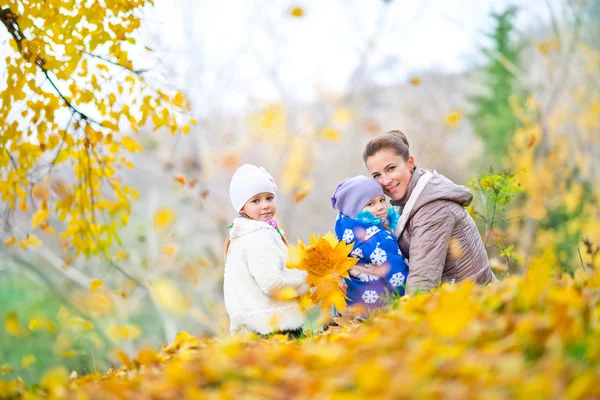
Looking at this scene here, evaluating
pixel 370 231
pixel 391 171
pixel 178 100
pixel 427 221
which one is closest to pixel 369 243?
pixel 370 231

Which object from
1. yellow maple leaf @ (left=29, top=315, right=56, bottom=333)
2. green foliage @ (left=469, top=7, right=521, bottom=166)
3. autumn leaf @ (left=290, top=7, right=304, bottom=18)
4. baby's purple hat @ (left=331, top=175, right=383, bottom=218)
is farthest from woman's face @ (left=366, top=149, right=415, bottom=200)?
green foliage @ (left=469, top=7, right=521, bottom=166)

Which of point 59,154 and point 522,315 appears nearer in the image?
point 522,315

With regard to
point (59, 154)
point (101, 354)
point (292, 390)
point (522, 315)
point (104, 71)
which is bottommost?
point (292, 390)

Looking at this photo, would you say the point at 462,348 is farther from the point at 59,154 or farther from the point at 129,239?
the point at 129,239

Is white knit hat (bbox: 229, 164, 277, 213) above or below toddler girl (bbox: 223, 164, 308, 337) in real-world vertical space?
above

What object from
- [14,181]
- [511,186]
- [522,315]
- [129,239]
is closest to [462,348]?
[522,315]

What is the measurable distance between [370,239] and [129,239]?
14.0 metres

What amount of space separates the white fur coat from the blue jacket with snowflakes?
335mm

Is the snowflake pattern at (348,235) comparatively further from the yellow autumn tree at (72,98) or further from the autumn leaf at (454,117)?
the autumn leaf at (454,117)

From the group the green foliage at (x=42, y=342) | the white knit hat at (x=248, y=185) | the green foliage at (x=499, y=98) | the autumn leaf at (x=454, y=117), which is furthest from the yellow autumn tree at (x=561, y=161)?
the green foliage at (x=42, y=342)

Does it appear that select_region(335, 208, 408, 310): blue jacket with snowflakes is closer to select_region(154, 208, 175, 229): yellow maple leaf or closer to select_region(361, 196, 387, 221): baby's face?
select_region(361, 196, 387, 221): baby's face

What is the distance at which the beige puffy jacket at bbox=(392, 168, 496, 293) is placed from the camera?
3312 mm

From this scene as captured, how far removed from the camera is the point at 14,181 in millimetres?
4164

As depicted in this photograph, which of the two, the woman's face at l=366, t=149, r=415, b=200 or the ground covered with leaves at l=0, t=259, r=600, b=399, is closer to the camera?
the ground covered with leaves at l=0, t=259, r=600, b=399
